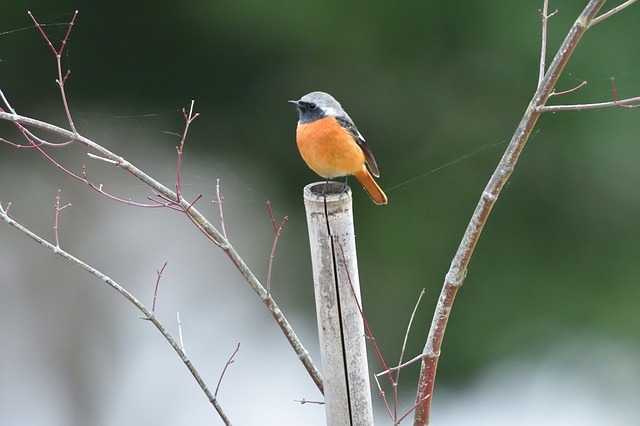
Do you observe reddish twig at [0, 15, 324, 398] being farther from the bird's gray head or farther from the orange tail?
the orange tail

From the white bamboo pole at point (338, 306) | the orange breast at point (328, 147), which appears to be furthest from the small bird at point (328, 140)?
the white bamboo pole at point (338, 306)

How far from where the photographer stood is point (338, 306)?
173cm

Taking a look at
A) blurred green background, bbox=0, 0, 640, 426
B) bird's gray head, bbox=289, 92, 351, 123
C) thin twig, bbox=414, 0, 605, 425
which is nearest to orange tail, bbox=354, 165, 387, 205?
bird's gray head, bbox=289, 92, 351, 123

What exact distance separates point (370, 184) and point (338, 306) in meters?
1.22

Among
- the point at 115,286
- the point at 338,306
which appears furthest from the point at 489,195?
the point at 115,286

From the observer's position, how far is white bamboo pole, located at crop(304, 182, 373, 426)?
170cm

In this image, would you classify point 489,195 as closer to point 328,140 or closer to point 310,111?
point 328,140

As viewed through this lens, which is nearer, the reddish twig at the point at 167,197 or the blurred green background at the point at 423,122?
the reddish twig at the point at 167,197

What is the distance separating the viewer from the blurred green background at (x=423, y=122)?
4.48 metres

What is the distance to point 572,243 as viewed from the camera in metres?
4.95

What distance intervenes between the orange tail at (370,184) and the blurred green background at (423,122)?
1.54m

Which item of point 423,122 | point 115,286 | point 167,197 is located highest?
point 423,122

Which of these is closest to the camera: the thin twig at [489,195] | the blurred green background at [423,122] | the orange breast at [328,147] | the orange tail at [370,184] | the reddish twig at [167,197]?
the thin twig at [489,195]

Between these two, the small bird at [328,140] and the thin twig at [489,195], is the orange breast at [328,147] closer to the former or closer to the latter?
the small bird at [328,140]
